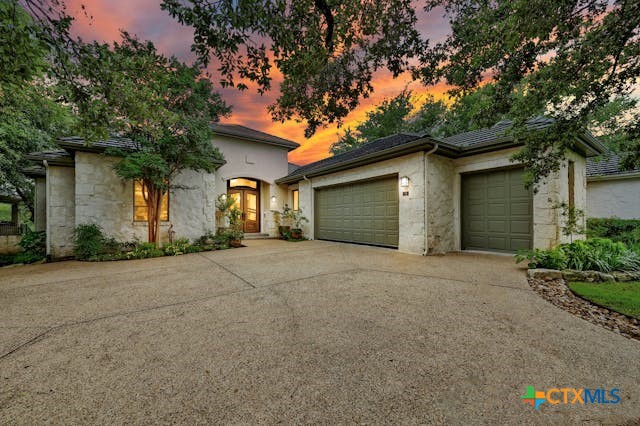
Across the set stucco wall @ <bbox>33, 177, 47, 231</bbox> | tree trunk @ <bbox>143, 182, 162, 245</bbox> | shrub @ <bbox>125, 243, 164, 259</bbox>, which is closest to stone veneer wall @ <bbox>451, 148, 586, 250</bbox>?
shrub @ <bbox>125, 243, 164, 259</bbox>

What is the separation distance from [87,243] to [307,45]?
24.4 ft

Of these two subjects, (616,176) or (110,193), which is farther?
(616,176)

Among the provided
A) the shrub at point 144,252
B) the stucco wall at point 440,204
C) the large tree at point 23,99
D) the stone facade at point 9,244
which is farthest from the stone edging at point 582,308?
the stone facade at point 9,244

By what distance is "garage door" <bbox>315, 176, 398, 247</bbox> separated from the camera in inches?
286

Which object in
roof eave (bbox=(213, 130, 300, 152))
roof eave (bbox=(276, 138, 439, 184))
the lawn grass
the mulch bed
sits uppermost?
roof eave (bbox=(213, 130, 300, 152))

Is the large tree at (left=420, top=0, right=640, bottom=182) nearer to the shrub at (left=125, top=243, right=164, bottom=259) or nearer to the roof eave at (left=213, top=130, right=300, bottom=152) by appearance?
the shrub at (left=125, top=243, right=164, bottom=259)

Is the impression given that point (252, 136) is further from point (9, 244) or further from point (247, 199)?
point (9, 244)

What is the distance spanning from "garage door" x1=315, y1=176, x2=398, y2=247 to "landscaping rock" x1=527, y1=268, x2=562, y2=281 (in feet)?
11.0

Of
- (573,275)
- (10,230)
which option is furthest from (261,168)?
(573,275)

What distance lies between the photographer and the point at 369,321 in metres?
2.45

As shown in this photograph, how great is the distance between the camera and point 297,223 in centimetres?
1047

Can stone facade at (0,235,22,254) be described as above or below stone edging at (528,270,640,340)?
above

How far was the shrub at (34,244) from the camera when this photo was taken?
6.57 m

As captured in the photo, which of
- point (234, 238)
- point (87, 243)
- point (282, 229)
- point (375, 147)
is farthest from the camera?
point (282, 229)
